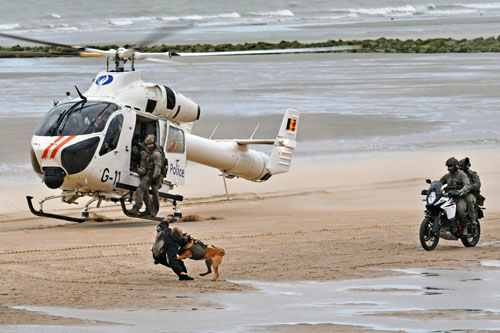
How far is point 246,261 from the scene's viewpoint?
14172 millimetres

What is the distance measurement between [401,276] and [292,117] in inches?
384

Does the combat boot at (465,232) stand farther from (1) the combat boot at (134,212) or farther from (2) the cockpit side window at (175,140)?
(2) the cockpit side window at (175,140)

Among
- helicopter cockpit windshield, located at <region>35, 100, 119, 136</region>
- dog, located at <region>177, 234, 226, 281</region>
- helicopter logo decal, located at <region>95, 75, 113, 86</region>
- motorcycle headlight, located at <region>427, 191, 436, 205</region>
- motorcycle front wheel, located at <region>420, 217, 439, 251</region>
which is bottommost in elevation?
dog, located at <region>177, 234, 226, 281</region>

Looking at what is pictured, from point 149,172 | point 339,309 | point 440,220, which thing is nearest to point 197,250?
point 339,309

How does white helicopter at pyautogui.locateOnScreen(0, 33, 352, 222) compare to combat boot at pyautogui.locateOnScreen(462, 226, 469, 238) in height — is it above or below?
above

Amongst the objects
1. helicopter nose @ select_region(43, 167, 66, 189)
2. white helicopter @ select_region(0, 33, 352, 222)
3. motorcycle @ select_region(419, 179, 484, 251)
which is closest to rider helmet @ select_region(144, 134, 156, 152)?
white helicopter @ select_region(0, 33, 352, 222)

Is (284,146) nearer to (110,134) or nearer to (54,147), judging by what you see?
(110,134)

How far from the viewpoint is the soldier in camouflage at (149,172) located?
1792cm

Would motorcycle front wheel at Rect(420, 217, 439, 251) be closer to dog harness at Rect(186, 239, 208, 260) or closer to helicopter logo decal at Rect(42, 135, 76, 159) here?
dog harness at Rect(186, 239, 208, 260)

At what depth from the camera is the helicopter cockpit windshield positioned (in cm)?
1730

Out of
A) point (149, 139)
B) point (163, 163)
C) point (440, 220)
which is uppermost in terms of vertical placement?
point (149, 139)

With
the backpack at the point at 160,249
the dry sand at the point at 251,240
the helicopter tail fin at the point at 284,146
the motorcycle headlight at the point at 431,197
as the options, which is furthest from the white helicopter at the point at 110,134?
the backpack at the point at 160,249

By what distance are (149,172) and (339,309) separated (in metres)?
8.15

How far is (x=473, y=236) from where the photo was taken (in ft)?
50.6
